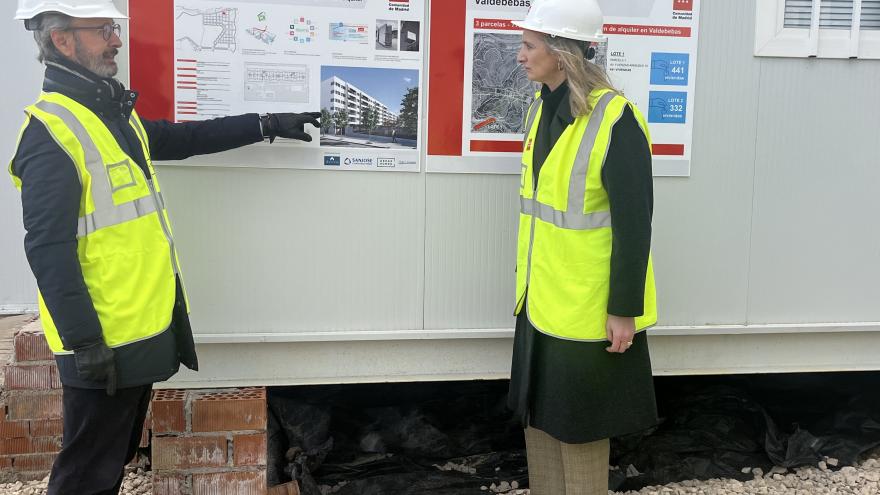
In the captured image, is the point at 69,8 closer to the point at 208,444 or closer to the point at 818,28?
the point at 208,444

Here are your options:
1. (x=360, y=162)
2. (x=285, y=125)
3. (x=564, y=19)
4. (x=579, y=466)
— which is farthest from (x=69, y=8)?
(x=579, y=466)

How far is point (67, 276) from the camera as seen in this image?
8.10ft

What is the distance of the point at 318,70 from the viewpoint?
11.2 feet

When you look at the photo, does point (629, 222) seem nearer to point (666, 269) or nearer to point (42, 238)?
point (666, 269)

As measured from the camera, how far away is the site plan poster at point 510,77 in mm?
3510

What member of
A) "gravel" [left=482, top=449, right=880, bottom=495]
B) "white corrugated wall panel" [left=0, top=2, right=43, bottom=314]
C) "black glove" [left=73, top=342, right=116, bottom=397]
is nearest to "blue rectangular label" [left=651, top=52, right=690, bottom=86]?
"gravel" [left=482, top=449, right=880, bottom=495]

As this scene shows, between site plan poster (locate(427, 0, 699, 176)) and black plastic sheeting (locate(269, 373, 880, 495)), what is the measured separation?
148 cm

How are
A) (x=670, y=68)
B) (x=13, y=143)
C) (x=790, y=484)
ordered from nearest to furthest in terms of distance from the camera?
(x=670, y=68) → (x=790, y=484) → (x=13, y=143)

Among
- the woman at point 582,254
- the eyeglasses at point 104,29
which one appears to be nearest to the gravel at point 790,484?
the woman at point 582,254

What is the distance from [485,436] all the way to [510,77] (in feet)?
6.32

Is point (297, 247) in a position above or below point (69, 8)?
below

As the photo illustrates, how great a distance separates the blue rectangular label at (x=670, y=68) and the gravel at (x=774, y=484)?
199 cm

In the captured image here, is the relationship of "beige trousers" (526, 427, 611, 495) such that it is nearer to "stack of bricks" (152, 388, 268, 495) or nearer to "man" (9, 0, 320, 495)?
"stack of bricks" (152, 388, 268, 495)

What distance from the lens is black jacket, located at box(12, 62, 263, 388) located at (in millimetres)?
2463
